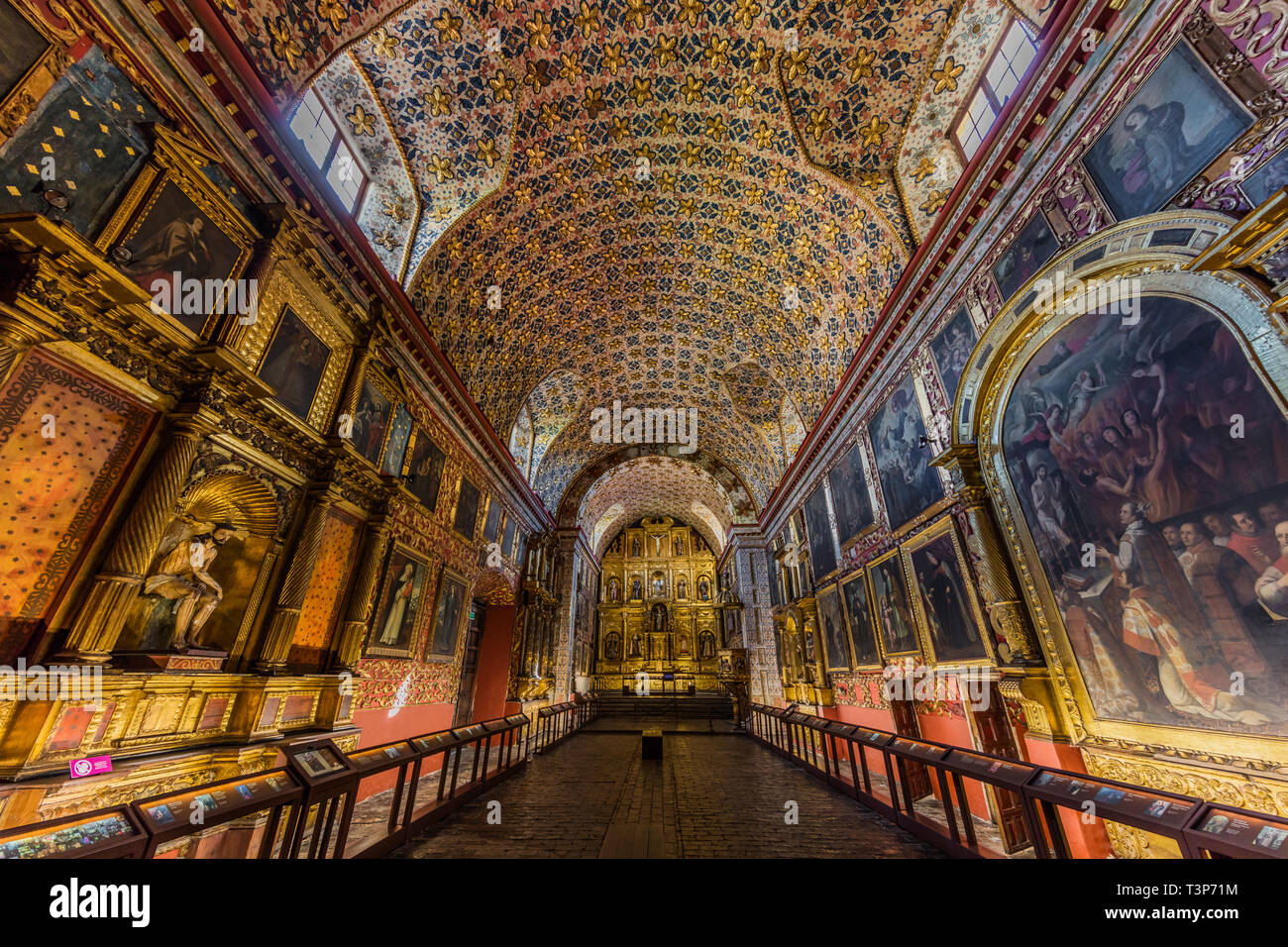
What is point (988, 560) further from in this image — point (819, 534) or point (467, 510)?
point (467, 510)

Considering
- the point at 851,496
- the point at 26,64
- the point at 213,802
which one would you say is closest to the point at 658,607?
the point at 851,496

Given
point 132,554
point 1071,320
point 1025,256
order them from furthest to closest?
point 1025,256, point 1071,320, point 132,554

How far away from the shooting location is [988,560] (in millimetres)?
5395

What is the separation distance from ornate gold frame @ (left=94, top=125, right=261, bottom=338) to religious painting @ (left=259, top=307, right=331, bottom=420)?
0.68 m

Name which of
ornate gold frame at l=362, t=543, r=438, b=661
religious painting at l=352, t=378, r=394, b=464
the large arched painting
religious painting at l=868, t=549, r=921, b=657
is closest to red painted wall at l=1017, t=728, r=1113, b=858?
the large arched painting

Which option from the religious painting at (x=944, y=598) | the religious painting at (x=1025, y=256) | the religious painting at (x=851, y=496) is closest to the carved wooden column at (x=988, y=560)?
the religious painting at (x=944, y=598)

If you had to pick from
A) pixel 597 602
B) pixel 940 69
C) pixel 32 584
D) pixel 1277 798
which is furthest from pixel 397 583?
pixel 597 602

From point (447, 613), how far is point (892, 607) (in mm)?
8640

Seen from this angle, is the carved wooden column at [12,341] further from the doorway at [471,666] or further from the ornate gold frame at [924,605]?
the doorway at [471,666]

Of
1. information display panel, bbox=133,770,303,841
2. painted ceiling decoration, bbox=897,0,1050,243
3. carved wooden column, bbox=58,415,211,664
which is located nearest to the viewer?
information display panel, bbox=133,770,303,841

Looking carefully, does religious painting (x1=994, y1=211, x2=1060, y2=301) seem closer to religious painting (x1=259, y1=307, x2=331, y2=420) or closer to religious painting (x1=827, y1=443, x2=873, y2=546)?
religious painting (x1=827, y1=443, x2=873, y2=546)

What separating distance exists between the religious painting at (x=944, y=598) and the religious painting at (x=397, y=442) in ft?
27.7

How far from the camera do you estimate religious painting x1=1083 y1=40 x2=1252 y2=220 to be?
3434mm
